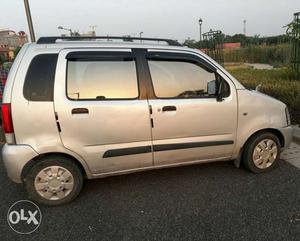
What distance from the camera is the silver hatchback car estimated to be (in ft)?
9.17

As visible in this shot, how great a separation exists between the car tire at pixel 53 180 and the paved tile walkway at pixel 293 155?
3.03 metres

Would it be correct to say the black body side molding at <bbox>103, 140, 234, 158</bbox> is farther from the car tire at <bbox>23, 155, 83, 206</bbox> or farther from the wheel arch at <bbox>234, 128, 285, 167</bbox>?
the car tire at <bbox>23, 155, 83, 206</bbox>

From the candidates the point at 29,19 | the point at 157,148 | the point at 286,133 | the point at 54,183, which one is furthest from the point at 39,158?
the point at 29,19

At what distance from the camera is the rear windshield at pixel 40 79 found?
2.76 meters

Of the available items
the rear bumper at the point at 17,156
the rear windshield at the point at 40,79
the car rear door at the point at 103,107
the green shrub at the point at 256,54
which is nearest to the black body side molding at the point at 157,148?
the car rear door at the point at 103,107

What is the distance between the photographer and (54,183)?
9.82ft

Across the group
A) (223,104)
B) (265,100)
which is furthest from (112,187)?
(265,100)

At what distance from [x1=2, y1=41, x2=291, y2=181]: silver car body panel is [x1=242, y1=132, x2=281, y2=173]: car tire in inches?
4.9

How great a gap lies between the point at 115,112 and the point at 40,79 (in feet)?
2.78

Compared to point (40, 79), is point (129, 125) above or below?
below

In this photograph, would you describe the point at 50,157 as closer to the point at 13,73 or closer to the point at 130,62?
the point at 13,73

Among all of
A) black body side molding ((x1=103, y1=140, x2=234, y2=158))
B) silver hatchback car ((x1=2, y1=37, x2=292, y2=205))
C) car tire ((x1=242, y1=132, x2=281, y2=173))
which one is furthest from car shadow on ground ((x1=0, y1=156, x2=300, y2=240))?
black body side molding ((x1=103, y1=140, x2=234, y2=158))

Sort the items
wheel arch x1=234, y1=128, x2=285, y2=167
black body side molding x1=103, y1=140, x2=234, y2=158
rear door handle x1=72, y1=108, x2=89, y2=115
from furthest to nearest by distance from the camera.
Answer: wheel arch x1=234, y1=128, x2=285, y2=167 < black body side molding x1=103, y1=140, x2=234, y2=158 < rear door handle x1=72, y1=108, x2=89, y2=115

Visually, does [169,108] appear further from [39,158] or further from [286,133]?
[286,133]
